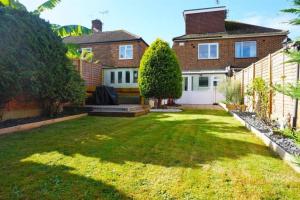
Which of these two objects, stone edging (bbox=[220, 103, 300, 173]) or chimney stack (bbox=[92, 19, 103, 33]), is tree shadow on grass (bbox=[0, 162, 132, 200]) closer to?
stone edging (bbox=[220, 103, 300, 173])

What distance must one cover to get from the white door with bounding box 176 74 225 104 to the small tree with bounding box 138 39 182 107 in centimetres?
692

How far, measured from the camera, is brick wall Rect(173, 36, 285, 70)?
22.0m

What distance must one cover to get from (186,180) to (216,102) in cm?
1937

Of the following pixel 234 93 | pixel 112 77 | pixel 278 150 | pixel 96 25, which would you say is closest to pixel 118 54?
pixel 112 77

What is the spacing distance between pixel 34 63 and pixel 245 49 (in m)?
19.8

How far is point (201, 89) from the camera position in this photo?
2275cm

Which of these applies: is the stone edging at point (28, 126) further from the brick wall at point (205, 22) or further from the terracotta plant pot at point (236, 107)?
the brick wall at point (205, 22)

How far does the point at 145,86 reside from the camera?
15.9 m

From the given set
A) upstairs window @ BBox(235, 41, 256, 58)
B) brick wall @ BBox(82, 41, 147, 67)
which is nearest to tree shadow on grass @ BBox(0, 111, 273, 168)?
upstairs window @ BBox(235, 41, 256, 58)

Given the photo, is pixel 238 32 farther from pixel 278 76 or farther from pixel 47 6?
pixel 47 6

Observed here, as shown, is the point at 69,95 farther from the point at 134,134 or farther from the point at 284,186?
the point at 284,186

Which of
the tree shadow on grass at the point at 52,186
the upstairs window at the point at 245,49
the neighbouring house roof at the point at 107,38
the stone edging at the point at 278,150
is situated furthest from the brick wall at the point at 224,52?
the tree shadow on grass at the point at 52,186

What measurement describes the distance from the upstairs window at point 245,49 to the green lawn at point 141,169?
18.3 m

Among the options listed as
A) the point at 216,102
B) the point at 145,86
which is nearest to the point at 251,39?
the point at 216,102
